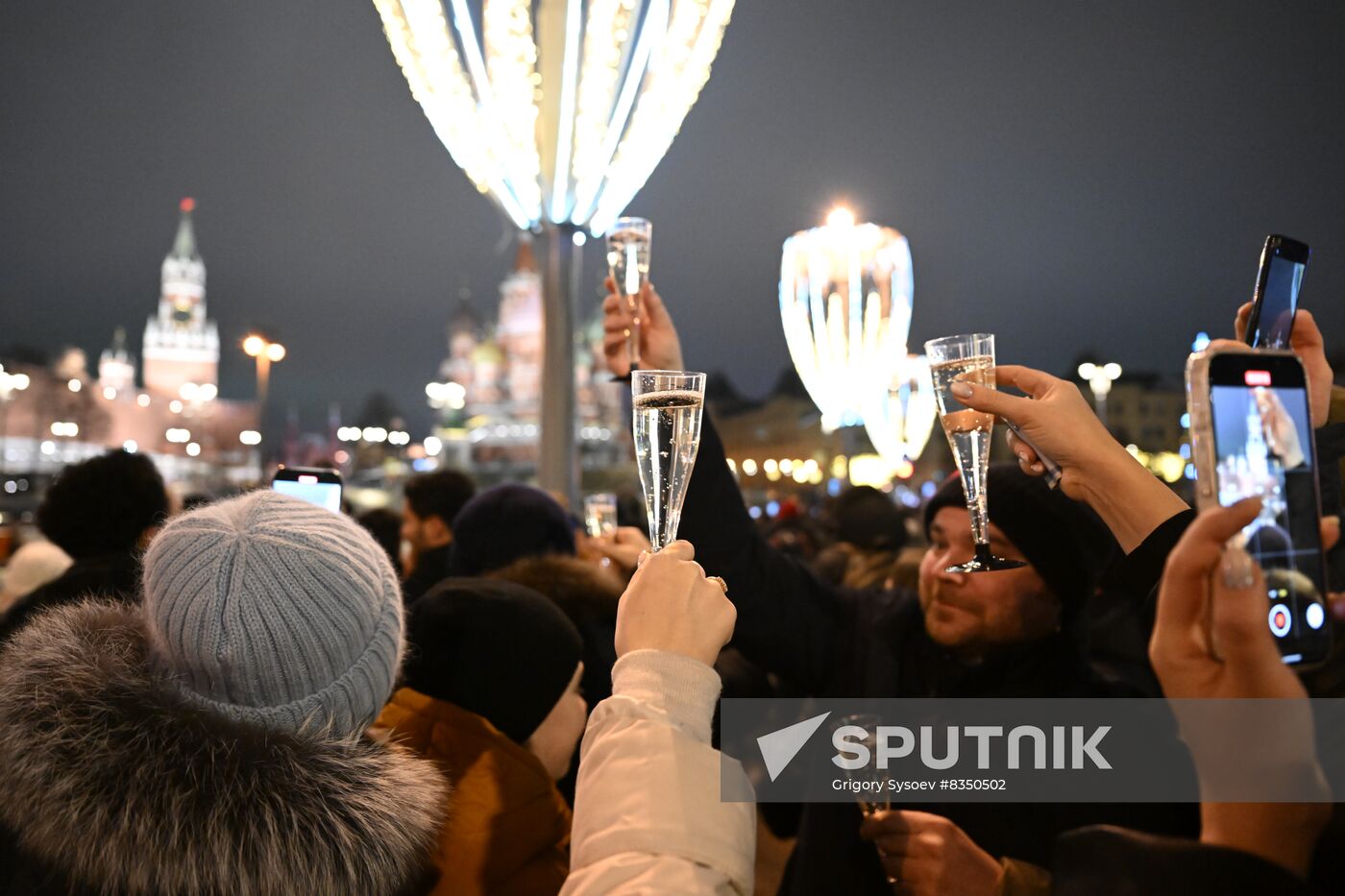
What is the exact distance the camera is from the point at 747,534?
9.58ft

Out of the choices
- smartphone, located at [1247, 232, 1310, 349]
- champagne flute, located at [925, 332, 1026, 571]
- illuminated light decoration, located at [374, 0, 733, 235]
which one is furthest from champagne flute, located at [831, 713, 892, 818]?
illuminated light decoration, located at [374, 0, 733, 235]

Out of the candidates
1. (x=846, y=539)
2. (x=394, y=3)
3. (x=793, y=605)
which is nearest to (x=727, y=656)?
(x=793, y=605)

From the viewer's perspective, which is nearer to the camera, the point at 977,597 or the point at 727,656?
the point at 977,597

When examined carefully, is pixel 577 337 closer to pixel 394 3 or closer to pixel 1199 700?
pixel 394 3

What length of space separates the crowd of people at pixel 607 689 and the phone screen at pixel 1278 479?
79mm

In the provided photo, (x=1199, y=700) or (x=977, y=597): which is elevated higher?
(x=1199, y=700)

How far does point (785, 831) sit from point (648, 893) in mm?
2634

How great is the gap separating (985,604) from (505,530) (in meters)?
2.04

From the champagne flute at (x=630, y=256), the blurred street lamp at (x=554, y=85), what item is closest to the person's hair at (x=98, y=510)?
the champagne flute at (x=630, y=256)

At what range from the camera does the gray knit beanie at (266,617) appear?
1837 mm

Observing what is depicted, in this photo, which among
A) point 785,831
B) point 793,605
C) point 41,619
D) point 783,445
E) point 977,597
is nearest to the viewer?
point 41,619

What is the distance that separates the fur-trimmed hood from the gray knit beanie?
0.08 m

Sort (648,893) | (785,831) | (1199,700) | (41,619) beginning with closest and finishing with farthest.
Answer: (1199,700) → (648,893) → (41,619) → (785,831)

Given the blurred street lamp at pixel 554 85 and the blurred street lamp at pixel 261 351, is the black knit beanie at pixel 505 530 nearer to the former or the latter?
the blurred street lamp at pixel 554 85
